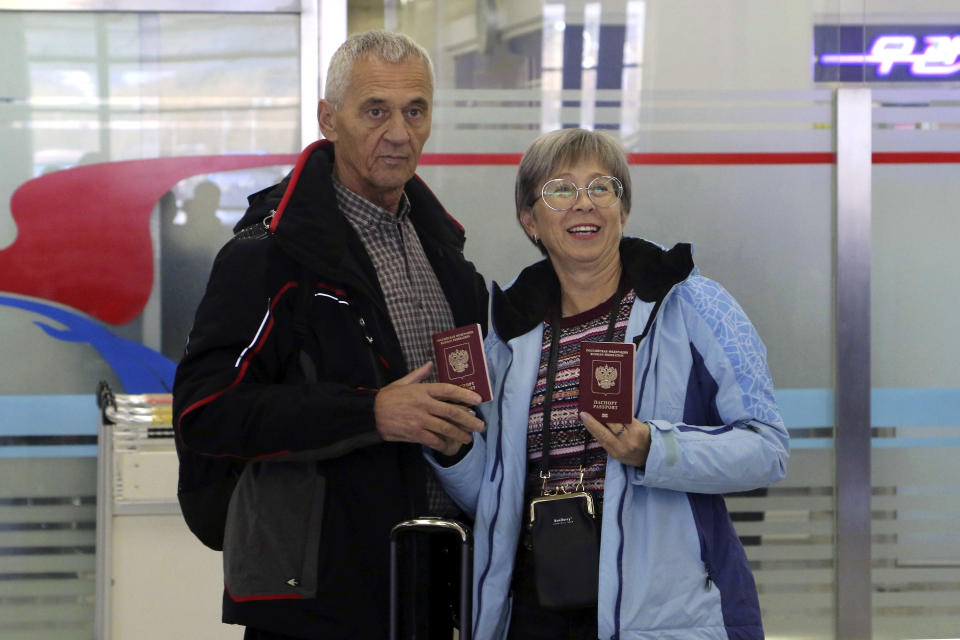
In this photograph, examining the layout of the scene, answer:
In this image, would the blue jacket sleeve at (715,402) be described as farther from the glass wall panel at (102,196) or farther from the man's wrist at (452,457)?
the glass wall panel at (102,196)

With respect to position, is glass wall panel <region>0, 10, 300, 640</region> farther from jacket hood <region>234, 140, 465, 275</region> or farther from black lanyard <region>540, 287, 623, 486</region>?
black lanyard <region>540, 287, 623, 486</region>

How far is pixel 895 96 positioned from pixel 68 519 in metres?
3.89

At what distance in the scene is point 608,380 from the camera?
2115 millimetres

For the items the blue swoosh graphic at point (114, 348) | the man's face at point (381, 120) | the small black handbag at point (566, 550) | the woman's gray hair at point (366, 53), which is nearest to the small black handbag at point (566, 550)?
the small black handbag at point (566, 550)

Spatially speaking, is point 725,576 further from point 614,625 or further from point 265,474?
point 265,474

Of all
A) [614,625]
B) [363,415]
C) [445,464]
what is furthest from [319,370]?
[614,625]

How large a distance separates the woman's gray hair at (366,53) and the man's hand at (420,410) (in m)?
0.75

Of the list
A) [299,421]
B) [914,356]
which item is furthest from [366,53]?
[914,356]

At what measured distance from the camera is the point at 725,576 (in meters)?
2.20

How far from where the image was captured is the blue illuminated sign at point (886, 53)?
A: 14.8ft

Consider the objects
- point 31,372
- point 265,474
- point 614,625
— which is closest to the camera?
point 614,625

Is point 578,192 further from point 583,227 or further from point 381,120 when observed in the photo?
point 381,120

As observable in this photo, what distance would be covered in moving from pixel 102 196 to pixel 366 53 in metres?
2.21

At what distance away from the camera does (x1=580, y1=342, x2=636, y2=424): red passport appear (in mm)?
2107
